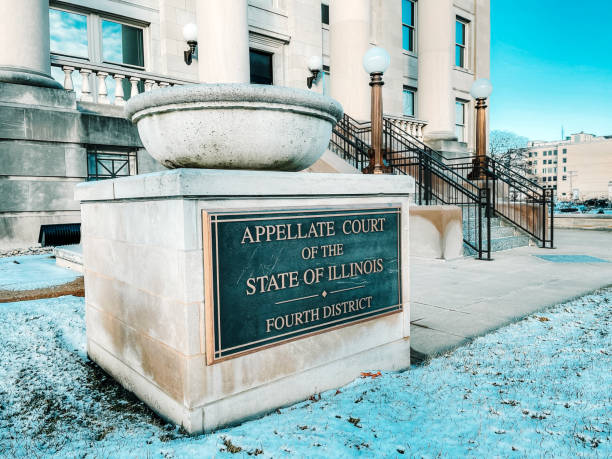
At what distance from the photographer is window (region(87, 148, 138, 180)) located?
33.1 feet

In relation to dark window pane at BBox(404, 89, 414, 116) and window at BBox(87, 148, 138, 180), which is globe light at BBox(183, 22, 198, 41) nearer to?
window at BBox(87, 148, 138, 180)

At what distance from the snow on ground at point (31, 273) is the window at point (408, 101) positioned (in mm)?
17227

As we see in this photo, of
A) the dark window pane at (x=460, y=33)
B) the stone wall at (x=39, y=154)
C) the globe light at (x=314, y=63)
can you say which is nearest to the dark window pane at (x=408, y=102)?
the dark window pane at (x=460, y=33)

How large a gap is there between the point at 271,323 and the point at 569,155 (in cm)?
13551

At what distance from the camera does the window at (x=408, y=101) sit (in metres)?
20.9

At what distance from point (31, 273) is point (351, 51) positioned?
1160cm

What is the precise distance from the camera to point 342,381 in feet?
10.1

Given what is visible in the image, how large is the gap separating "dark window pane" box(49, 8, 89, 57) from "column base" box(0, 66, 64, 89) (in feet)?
10.6

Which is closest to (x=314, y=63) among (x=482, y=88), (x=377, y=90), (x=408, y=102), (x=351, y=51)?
(x=351, y=51)

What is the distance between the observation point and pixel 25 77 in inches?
345

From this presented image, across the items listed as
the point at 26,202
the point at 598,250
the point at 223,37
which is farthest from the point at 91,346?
the point at 598,250

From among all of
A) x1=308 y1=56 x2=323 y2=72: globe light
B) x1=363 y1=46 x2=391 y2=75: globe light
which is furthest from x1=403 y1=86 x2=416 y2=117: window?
x1=363 y1=46 x2=391 y2=75: globe light

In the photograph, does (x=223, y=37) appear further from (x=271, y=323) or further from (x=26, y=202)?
(x=271, y=323)

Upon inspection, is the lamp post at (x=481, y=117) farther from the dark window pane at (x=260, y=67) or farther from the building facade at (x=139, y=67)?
the dark window pane at (x=260, y=67)
